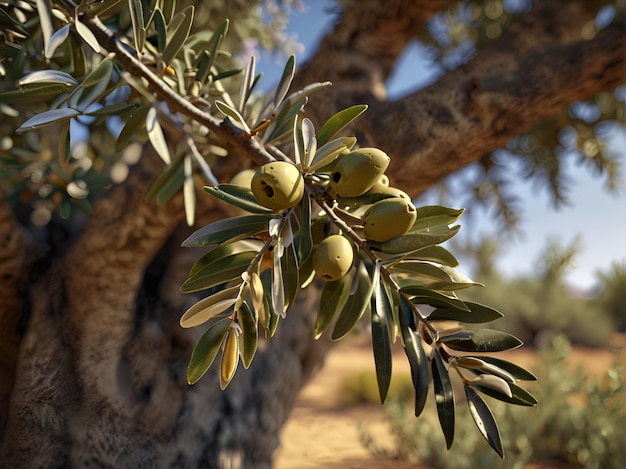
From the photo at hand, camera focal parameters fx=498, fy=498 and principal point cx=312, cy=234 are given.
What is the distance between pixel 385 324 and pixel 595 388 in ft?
6.53

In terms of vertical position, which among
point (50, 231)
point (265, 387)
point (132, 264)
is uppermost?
point (50, 231)

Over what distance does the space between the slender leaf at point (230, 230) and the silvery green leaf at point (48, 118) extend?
0.71 feet

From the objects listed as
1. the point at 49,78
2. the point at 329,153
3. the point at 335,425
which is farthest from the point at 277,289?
the point at 335,425

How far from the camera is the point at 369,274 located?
0.66 metres

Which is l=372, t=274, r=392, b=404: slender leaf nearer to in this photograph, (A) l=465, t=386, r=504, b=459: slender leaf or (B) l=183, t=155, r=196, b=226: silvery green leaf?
(A) l=465, t=386, r=504, b=459: slender leaf

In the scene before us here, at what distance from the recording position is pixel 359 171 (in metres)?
0.56

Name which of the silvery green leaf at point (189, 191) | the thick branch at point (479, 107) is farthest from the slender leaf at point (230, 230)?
the thick branch at point (479, 107)

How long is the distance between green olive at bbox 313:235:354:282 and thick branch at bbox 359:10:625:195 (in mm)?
814

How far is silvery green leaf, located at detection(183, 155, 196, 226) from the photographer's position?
38.5 inches

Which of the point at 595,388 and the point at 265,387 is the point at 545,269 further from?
the point at 265,387

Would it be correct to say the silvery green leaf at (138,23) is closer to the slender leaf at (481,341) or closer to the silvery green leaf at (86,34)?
the silvery green leaf at (86,34)

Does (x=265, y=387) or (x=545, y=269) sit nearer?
(x=265, y=387)

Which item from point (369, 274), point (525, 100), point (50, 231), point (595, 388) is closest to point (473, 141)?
point (525, 100)

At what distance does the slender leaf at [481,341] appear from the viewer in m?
0.60
